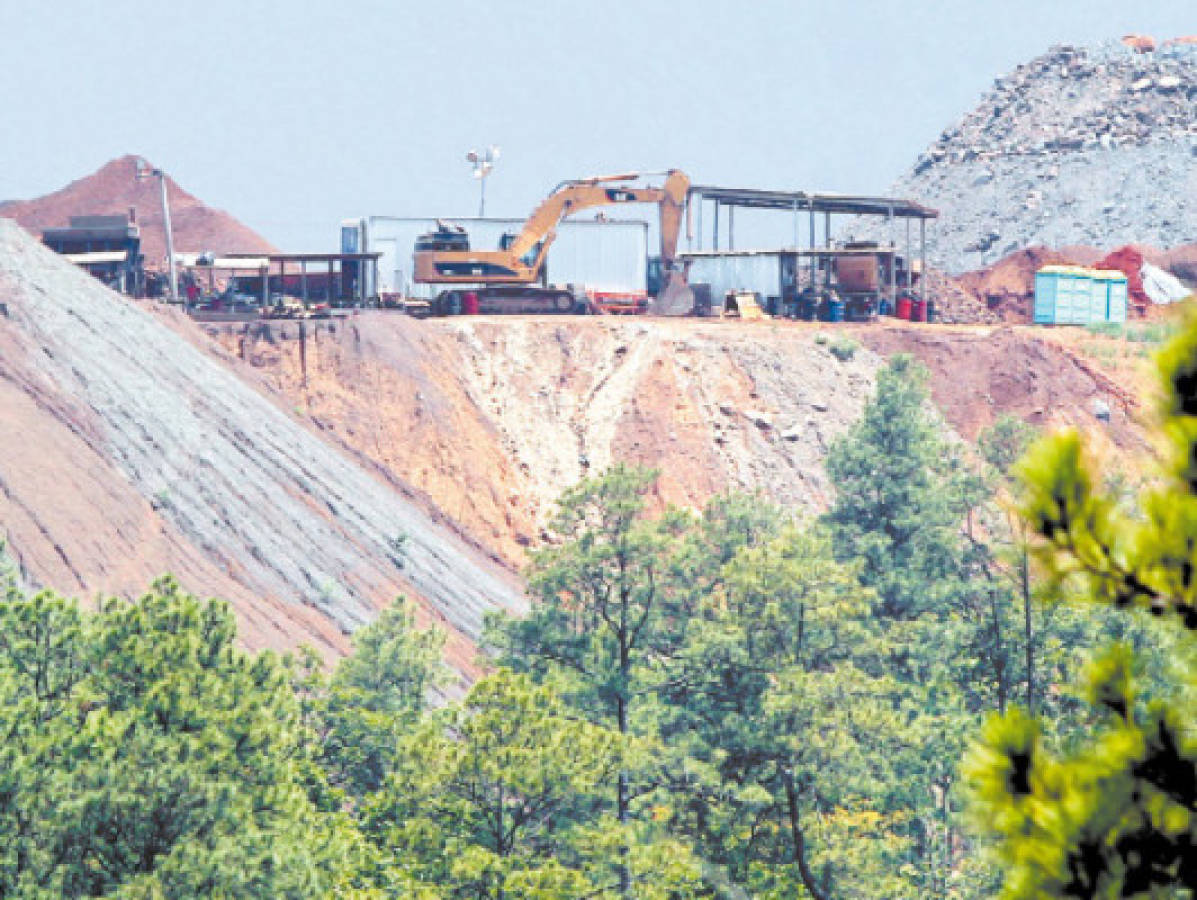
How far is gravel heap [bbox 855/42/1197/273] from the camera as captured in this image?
11125cm

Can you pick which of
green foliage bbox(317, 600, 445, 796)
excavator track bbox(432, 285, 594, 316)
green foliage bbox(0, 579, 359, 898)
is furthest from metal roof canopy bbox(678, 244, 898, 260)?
green foliage bbox(0, 579, 359, 898)

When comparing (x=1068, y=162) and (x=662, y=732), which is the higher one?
(x=1068, y=162)

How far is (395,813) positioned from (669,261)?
150 ft

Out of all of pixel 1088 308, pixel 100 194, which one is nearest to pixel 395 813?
pixel 1088 308

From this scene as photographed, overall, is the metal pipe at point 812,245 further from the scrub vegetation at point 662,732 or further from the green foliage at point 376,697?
the green foliage at point 376,697

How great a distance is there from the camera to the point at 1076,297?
77.2 metres

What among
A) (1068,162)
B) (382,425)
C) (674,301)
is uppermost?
(1068,162)

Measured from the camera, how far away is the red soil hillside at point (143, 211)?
311ft

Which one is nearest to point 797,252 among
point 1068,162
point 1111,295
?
point 1111,295

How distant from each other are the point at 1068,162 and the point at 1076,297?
4122cm

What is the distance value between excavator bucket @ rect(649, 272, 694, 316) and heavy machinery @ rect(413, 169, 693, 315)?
0.08 metres

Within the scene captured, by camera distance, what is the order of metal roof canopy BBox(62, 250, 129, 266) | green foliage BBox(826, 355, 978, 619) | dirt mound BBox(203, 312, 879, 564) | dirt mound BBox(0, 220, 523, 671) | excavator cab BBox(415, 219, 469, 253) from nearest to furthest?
1. dirt mound BBox(0, 220, 523, 671)
2. green foliage BBox(826, 355, 978, 619)
3. dirt mound BBox(203, 312, 879, 564)
4. metal roof canopy BBox(62, 250, 129, 266)
5. excavator cab BBox(415, 219, 469, 253)

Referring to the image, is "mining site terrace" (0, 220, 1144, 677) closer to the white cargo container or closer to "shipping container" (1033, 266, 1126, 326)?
"shipping container" (1033, 266, 1126, 326)

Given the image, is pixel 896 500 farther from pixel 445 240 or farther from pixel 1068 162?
pixel 1068 162
